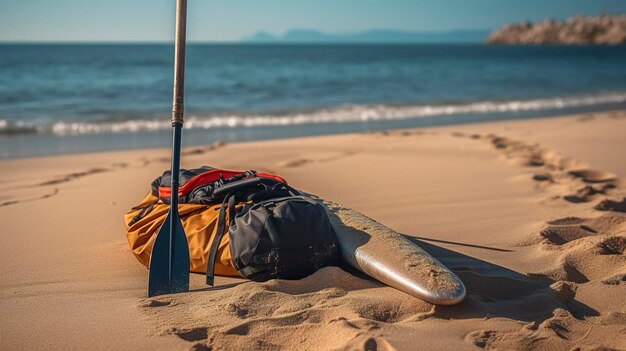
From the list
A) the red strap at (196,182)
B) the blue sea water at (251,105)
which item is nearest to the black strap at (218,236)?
the red strap at (196,182)

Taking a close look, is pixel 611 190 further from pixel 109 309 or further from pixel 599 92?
pixel 599 92

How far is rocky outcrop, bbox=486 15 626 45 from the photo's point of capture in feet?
334

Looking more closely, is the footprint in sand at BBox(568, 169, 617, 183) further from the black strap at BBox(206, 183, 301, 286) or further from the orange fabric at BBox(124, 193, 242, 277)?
the orange fabric at BBox(124, 193, 242, 277)

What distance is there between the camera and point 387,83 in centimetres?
2512

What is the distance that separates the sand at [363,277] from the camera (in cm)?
286

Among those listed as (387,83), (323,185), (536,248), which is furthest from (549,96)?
(536,248)

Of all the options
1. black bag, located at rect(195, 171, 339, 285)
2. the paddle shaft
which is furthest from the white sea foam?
black bag, located at rect(195, 171, 339, 285)

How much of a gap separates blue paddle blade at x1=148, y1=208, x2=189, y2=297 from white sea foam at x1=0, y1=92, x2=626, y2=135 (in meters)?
8.75

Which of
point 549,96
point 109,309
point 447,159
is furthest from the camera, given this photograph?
point 549,96

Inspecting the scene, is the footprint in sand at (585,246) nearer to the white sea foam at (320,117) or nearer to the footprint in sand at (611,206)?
the footprint in sand at (611,206)

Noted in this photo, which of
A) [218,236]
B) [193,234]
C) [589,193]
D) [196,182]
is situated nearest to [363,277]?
[218,236]

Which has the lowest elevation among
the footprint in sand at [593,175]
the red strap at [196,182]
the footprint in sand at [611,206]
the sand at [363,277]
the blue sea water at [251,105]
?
the blue sea water at [251,105]

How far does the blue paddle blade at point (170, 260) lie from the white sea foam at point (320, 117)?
875 centimetres

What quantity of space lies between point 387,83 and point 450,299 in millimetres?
22559
